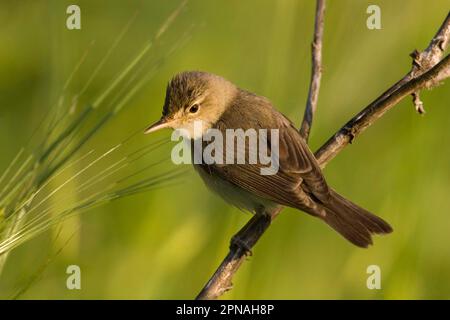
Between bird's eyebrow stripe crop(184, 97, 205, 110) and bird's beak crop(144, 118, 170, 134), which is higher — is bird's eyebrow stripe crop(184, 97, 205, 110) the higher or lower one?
the higher one

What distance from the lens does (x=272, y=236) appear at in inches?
135

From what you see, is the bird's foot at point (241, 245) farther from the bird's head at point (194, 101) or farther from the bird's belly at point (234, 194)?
the bird's head at point (194, 101)

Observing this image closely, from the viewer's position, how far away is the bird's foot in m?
2.89

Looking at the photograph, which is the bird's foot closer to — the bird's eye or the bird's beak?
the bird's beak

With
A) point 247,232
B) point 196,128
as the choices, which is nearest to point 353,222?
point 247,232

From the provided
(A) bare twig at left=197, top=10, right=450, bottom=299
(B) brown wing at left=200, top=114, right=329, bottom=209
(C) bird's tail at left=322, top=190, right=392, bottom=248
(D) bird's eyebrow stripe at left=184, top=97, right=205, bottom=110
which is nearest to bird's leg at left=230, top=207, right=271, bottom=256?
(A) bare twig at left=197, top=10, right=450, bottom=299

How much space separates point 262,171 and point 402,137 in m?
0.89

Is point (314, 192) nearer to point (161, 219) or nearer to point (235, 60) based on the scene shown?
point (161, 219)

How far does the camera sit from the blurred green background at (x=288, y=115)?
331 cm

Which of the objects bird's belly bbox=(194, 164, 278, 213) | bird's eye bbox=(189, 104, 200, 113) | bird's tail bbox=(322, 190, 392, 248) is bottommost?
bird's tail bbox=(322, 190, 392, 248)

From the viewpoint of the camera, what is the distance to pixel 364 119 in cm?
294

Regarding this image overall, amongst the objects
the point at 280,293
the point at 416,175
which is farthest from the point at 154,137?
the point at 416,175

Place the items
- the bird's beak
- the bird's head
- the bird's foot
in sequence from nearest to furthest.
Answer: the bird's foot < the bird's beak < the bird's head

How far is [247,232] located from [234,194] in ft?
0.76
